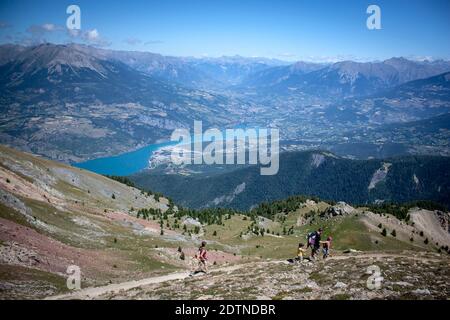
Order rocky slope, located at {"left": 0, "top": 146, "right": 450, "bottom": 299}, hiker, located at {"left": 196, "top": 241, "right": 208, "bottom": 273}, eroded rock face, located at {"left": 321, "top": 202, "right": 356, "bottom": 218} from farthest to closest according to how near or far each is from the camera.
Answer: eroded rock face, located at {"left": 321, "top": 202, "right": 356, "bottom": 218} < hiker, located at {"left": 196, "top": 241, "right": 208, "bottom": 273} < rocky slope, located at {"left": 0, "top": 146, "right": 450, "bottom": 299}

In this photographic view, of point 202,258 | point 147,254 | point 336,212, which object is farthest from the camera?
point 336,212

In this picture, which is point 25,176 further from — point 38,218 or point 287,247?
point 287,247

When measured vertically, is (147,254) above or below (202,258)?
below

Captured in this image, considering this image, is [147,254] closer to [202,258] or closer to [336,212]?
[202,258]

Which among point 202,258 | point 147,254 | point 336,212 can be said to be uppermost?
point 202,258

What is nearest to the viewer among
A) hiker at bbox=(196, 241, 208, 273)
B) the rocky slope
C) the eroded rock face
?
the rocky slope

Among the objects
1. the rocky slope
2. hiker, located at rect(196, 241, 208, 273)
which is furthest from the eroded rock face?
hiker, located at rect(196, 241, 208, 273)

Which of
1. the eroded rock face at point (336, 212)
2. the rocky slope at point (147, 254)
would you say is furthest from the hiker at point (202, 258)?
the eroded rock face at point (336, 212)

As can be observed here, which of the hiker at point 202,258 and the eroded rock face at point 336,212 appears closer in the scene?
the hiker at point 202,258

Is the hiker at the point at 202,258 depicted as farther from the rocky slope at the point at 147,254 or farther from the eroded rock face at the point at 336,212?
the eroded rock face at the point at 336,212

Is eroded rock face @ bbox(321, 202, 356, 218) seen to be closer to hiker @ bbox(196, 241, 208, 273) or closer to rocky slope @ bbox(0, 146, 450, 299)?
rocky slope @ bbox(0, 146, 450, 299)

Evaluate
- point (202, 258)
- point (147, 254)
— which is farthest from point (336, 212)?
point (202, 258)
